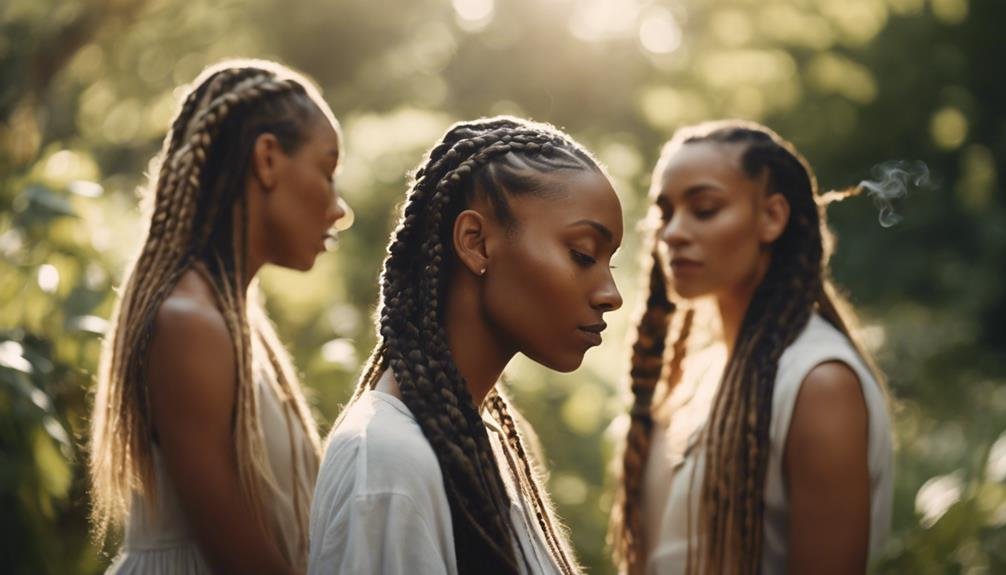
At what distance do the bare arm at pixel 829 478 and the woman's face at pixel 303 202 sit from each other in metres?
1.38

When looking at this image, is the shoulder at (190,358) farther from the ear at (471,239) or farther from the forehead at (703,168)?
the forehead at (703,168)

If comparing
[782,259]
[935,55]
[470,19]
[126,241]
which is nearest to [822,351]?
[782,259]

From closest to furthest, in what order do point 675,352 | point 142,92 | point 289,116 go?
point 289,116, point 675,352, point 142,92

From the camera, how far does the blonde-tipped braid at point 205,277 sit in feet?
8.57

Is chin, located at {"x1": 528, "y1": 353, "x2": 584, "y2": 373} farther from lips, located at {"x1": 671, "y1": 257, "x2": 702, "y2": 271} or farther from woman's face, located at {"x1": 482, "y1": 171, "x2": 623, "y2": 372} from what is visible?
lips, located at {"x1": 671, "y1": 257, "x2": 702, "y2": 271}

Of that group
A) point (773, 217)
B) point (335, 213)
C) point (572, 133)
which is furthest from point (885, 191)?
point (572, 133)

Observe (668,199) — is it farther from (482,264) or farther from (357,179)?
(357,179)

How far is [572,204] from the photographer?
2.04m

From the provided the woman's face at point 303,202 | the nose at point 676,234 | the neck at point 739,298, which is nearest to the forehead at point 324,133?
the woman's face at point 303,202

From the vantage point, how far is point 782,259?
332cm

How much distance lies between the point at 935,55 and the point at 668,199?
8297mm

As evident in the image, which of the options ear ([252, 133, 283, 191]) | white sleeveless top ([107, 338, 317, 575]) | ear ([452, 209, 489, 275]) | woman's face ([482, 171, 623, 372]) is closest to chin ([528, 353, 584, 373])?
woman's face ([482, 171, 623, 372])

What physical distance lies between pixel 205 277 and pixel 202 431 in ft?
1.35

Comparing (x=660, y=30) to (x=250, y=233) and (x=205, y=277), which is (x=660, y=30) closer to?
(x=250, y=233)
